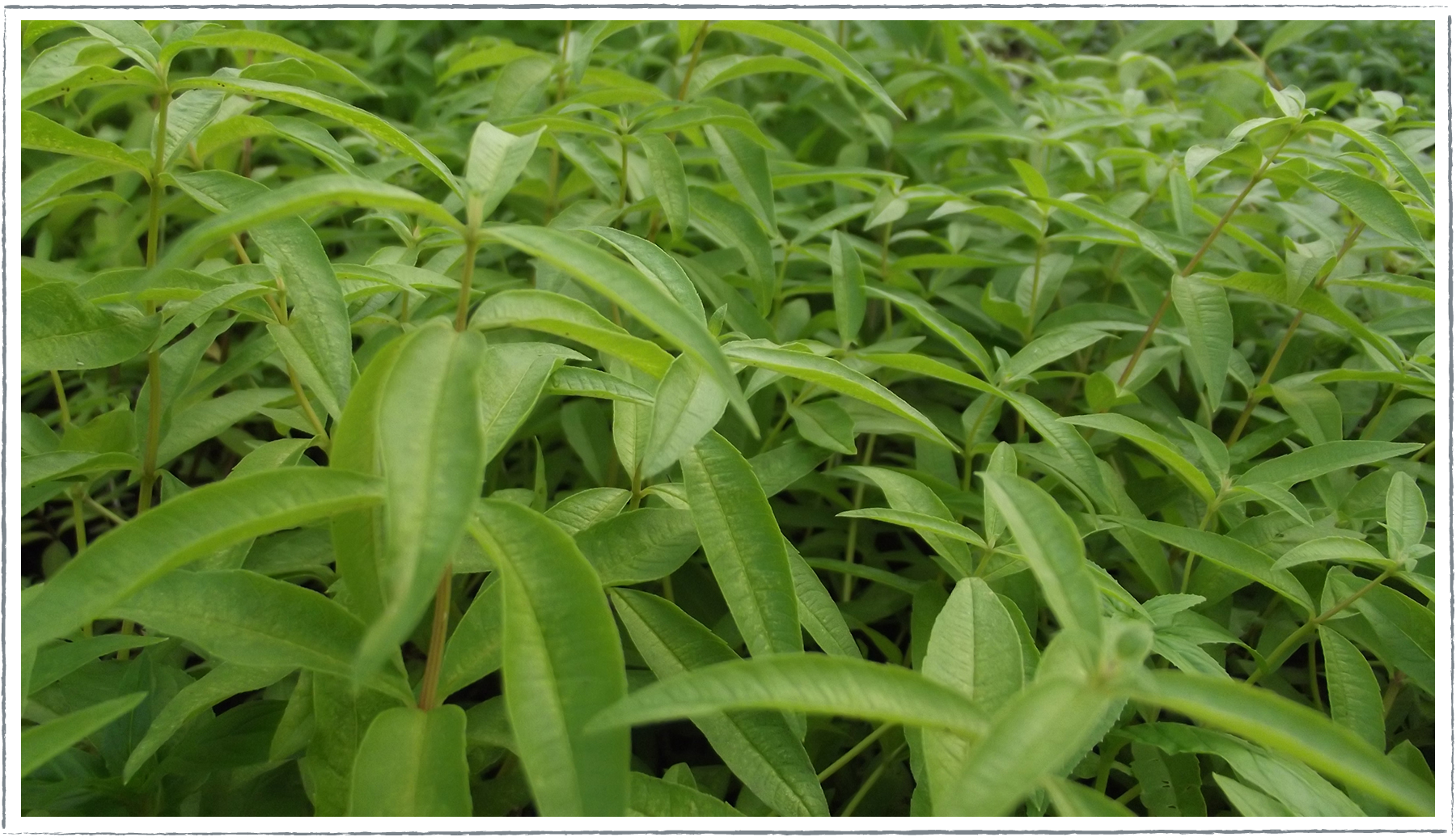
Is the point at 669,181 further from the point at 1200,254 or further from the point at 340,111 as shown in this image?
the point at 1200,254

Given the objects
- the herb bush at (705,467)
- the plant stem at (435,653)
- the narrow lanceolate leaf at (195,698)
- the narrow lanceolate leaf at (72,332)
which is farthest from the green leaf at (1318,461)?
the narrow lanceolate leaf at (72,332)

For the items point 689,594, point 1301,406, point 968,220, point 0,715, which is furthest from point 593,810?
point 968,220

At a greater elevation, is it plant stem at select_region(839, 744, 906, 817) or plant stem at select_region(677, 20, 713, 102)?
plant stem at select_region(677, 20, 713, 102)

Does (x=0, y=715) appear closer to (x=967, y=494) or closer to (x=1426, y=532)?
(x=967, y=494)

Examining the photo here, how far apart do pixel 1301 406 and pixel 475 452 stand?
3.19 feet

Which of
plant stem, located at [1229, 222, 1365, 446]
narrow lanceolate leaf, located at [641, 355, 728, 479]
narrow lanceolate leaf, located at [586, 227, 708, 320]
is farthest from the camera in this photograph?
plant stem, located at [1229, 222, 1365, 446]

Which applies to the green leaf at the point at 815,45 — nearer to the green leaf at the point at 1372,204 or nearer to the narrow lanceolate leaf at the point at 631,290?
the green leaf at the point at 1372,204

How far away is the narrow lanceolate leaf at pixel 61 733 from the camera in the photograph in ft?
1.78

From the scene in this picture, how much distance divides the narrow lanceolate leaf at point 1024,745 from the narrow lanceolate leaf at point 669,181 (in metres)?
0.65

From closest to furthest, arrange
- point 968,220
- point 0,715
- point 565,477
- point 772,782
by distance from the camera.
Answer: point 0,715, point 772,782, point 565,477, point 968,220

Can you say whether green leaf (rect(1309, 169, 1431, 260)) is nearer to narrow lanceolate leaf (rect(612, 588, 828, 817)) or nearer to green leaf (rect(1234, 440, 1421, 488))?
green leaf (rect(1234, 440, 1421, 488))

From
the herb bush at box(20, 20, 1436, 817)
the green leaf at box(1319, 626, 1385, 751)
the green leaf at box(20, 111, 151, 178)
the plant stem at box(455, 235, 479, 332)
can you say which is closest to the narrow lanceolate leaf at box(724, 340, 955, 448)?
the herb bush at box(20, 20, 1436, 817)

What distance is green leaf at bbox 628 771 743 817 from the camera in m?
0.67

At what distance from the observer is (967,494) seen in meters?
1.01
